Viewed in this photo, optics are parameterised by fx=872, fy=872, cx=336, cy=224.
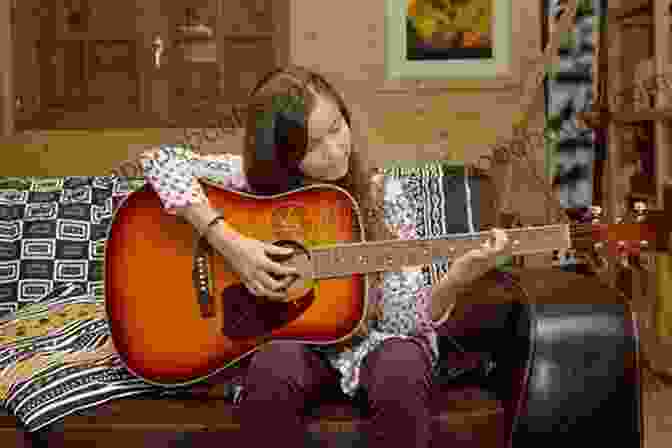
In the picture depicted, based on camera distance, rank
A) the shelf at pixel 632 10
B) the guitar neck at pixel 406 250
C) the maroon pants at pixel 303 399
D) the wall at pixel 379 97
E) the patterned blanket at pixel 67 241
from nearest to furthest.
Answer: the maroon pants at pixel 303 399 < the guitar neck at pixel 406 250 < the patterned blanket at pixel 67 241 < the shelf at pixel 632 10 < the wall at pixel 379 97

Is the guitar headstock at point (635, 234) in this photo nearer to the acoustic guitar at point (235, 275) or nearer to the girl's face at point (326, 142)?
the acoustic guitar at point (235, 275)

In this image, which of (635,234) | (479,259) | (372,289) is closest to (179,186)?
(372,289)

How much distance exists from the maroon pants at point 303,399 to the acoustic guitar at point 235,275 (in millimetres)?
83

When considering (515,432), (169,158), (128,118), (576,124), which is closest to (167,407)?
(169,158)

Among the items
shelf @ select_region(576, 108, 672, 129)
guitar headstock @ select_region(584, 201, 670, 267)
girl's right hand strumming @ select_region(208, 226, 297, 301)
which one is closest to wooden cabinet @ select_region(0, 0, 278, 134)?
shelf @ select_region(576, 108, 672, 129)

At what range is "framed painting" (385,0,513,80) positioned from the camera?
3.23 m

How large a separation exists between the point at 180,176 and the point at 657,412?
1716 mm

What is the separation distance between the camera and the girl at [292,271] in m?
1.51

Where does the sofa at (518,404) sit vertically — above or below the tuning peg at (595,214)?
below

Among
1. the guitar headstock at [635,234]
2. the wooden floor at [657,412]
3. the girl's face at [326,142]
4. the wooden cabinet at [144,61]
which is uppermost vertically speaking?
the wooden cabinet at [144,61]

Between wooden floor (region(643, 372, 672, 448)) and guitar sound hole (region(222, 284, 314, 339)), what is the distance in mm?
1202

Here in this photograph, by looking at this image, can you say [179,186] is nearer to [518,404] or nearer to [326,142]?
[326,142]

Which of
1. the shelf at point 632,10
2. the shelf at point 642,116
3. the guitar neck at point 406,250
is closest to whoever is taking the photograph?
the guitar neck at point 406,250

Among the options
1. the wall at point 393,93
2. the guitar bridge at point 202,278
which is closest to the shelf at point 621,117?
the wall at point 393,93
